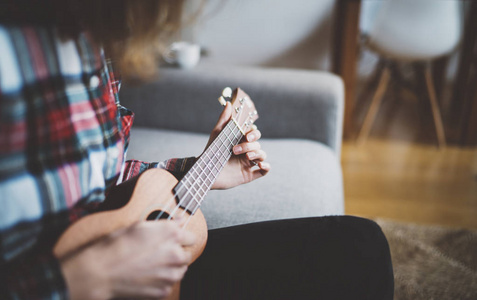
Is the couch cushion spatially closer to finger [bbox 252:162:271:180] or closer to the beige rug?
finger [bbox 252:162:271:180]

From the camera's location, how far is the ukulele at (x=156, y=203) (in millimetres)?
459

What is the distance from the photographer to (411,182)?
1.68m

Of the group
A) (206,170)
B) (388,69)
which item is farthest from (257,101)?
(388,69)

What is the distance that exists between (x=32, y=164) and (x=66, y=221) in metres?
0.08

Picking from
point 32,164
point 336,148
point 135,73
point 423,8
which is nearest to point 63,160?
point 32,164

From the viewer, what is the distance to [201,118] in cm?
125

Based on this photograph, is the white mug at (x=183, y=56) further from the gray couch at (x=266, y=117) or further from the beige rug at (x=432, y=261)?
the beige rug at (x=432, y=261)

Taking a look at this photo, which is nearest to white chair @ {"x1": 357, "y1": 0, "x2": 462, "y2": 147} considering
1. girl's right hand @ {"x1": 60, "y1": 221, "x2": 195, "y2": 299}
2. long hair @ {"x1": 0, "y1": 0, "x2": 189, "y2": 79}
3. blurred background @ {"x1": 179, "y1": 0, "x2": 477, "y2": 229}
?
blurred background @ {"x1": 179, "y1": 0, "x2": 477, "y2": 229}

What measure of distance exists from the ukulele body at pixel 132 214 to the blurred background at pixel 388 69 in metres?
1.03

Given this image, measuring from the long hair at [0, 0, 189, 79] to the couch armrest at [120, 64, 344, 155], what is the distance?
695mm

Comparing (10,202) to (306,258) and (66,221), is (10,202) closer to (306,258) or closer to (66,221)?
(66,221)

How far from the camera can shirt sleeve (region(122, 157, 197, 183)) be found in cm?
70

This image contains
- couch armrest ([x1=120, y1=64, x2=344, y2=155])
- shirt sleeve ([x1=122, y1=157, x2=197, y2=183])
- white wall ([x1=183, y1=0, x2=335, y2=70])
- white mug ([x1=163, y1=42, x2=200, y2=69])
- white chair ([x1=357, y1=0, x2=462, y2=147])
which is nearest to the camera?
shirt sleeve ([x1=122, y1=157, x2=197, y2=183])

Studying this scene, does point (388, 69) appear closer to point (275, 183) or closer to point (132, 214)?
point (275, 183)
